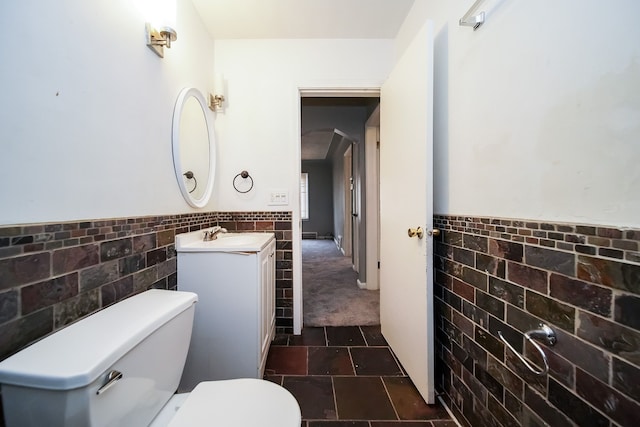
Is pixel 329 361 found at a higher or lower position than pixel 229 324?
lower

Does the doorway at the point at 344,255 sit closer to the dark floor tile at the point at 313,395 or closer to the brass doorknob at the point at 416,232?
the dark floor tile at the point at 313,395

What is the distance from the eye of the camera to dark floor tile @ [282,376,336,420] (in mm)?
1216

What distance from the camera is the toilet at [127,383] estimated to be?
1.64ft

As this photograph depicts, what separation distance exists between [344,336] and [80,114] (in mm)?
1911

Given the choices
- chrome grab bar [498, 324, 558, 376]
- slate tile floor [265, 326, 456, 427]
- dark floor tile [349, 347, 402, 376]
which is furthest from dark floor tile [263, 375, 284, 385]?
chrome grab bar [498, 324, 558, 376]

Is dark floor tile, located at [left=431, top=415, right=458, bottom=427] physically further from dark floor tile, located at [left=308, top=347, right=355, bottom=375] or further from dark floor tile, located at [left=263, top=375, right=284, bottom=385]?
dark floor tile, located at [left=263, top=375, right=284, bottom=385]

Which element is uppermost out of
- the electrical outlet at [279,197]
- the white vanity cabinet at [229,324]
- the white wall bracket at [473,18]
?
the white wall bracket at [473,18]

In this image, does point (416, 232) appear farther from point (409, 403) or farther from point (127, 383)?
point (127, 383)

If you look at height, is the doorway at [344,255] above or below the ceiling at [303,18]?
below

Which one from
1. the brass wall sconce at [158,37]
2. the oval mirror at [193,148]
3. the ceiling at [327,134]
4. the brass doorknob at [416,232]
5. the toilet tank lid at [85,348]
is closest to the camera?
the toilet tank lid at [85,348]

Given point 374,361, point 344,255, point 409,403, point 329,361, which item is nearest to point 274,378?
point 329,361

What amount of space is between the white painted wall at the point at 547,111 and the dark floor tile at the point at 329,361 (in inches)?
44.7

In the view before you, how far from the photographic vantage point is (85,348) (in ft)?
1.90

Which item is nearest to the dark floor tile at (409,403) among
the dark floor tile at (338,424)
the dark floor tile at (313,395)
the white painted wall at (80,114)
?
the dark floor tile at (338,424)
